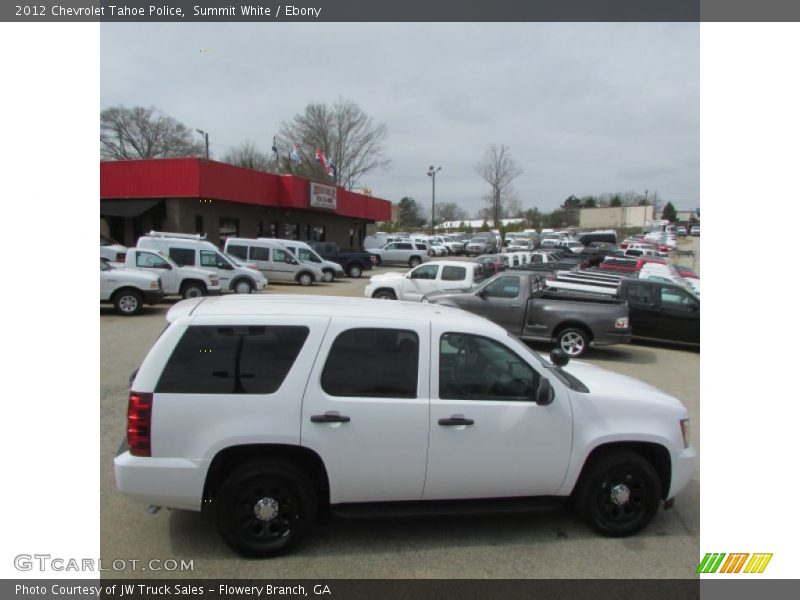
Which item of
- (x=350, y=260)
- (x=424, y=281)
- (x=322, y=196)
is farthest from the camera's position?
(x=322, y=196)

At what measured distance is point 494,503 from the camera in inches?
153

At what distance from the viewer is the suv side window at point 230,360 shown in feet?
11.6

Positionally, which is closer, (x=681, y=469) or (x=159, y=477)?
(x=159, y=477)

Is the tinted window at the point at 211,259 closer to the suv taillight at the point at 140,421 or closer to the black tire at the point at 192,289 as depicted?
the black tire at the point at 192,289

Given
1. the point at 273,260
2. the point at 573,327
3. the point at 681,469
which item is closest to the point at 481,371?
the point at 681,469

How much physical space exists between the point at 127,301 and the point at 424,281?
7.89 metres

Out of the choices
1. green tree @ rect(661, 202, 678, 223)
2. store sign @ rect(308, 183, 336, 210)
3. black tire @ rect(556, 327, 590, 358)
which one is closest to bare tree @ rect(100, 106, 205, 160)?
store sign @ rect(308, 183, 336, 210)

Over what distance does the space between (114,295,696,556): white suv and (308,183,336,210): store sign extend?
1296 inches

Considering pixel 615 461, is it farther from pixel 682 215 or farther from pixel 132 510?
pixel 682 215

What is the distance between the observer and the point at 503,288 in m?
11.8

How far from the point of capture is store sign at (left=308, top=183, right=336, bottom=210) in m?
36.0

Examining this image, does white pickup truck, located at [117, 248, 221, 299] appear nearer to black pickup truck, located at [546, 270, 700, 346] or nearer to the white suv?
black pickup truck, located at [546, 270, 700, 346]

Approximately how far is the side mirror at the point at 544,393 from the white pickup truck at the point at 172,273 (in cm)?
1464
